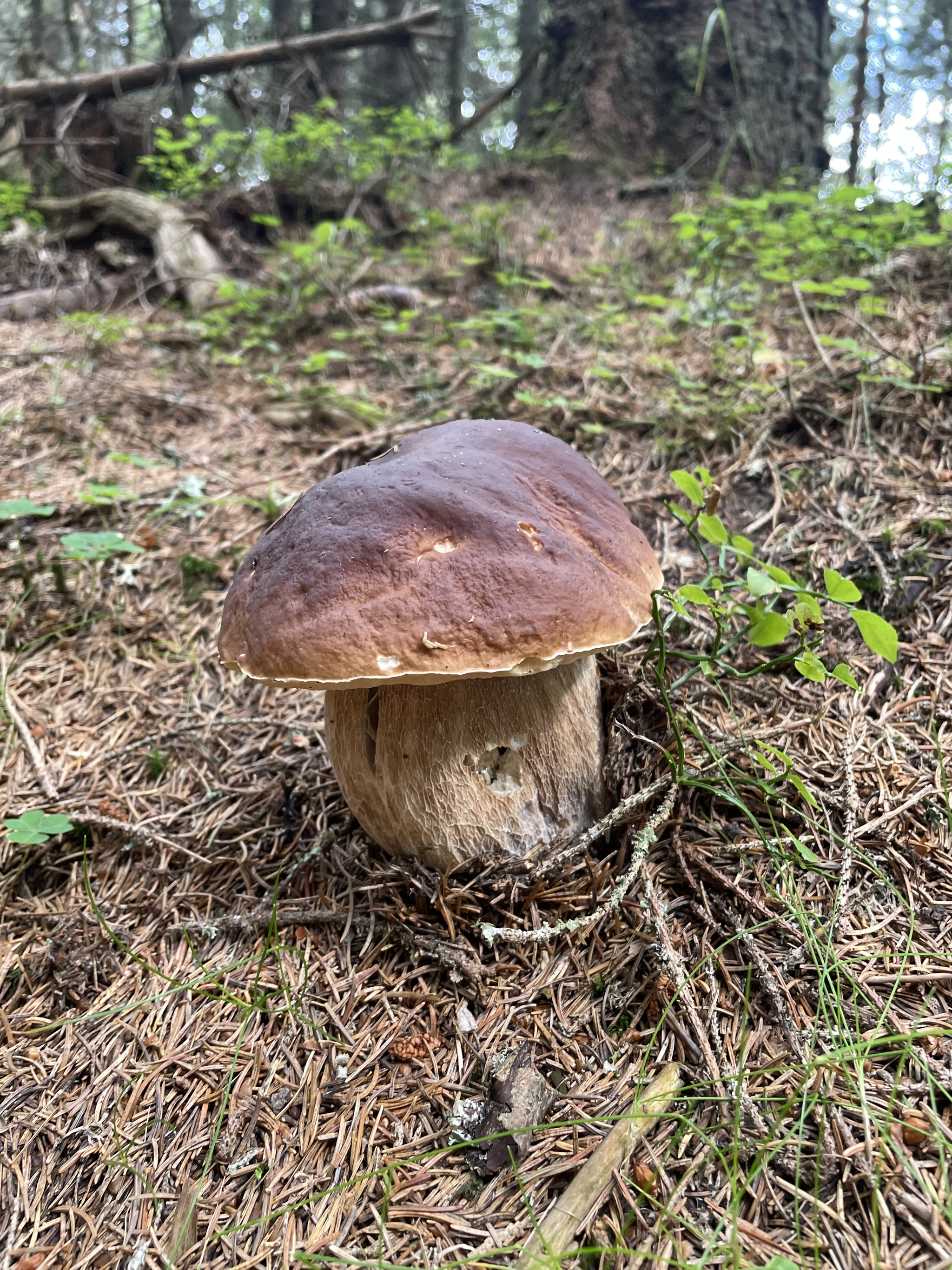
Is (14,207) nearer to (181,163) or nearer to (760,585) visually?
(181,163)

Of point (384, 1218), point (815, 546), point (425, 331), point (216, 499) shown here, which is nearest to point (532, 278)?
point (425, 331)

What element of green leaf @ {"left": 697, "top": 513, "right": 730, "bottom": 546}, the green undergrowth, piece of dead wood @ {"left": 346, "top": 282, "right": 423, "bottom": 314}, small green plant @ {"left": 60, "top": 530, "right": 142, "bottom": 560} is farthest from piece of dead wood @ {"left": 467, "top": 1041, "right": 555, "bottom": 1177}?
piece of dead wood @ {"left": 346, "top": 282, "right": 423, "bottom": 314}

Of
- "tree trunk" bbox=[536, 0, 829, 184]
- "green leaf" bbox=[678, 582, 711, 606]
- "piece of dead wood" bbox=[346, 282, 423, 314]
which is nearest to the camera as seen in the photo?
"green leaf" bbox=[678, 582, 711, 606]

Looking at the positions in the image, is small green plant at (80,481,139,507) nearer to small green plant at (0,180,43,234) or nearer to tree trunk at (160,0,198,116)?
small green plant at (0,180,43,234)

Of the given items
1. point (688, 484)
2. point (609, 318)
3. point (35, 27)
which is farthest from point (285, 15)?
point (688, 484)

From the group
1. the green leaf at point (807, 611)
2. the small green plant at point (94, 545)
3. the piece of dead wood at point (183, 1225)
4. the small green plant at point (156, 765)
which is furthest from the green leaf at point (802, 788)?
the small green plant at point (94, 545)
